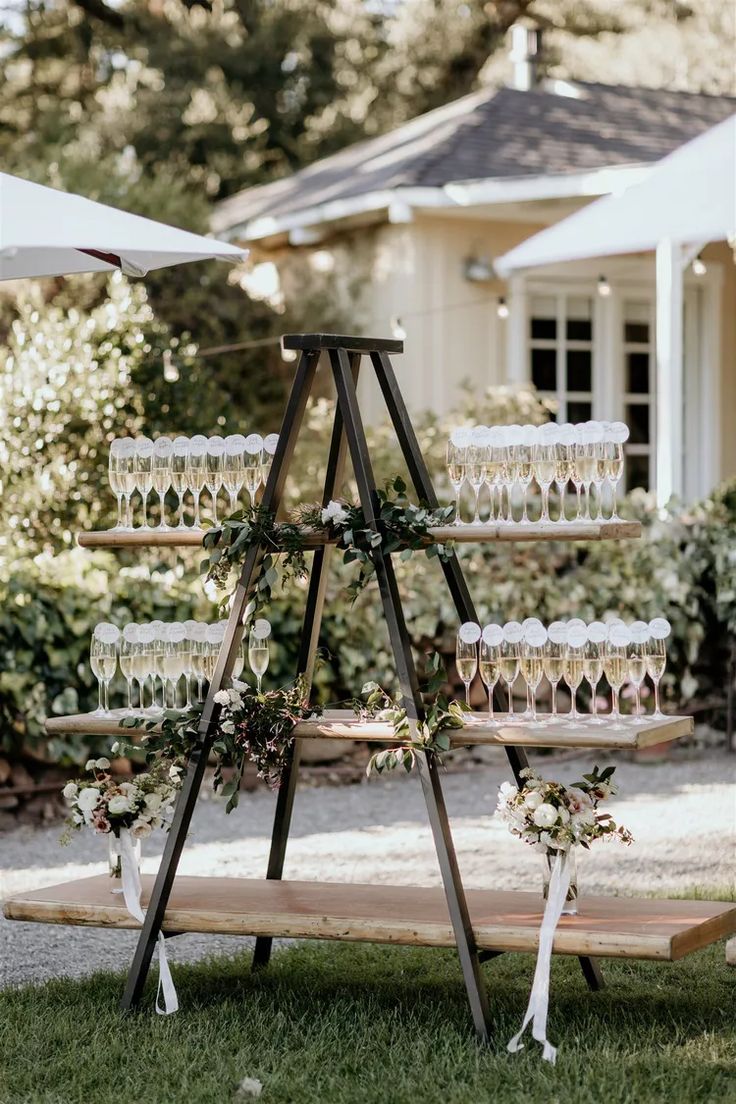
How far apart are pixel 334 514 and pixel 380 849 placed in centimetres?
289

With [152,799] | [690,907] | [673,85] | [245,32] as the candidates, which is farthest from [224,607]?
[673,85]

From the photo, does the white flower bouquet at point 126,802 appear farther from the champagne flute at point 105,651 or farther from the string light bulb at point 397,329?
the string light bulb at point 397,329

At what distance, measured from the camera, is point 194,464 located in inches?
188

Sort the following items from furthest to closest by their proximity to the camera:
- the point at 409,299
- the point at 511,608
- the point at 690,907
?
1. the point at 409,299
2. the point at 511,608
3. the point at 690,907

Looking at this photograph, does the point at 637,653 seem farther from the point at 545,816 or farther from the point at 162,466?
the point at 162,466

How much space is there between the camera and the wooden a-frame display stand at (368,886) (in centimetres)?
426

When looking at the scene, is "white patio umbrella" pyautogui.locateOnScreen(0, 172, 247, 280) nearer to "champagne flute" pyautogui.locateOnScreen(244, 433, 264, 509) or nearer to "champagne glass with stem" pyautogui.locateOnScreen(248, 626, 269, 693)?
"champagne flute" pyautogui.locateOnScreen(244, 433, 264, 509)

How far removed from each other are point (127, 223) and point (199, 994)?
2373mm

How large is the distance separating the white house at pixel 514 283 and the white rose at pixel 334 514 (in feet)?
23.7

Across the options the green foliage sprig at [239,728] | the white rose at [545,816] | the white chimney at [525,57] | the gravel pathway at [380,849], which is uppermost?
the white chimney at [525,57]

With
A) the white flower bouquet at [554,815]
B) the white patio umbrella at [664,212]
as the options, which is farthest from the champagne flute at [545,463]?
the white patio umbrella at [664,212]

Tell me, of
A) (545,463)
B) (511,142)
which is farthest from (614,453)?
(511,142)

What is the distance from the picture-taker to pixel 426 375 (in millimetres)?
12227

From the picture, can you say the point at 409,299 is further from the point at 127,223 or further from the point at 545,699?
the point at 127,223
